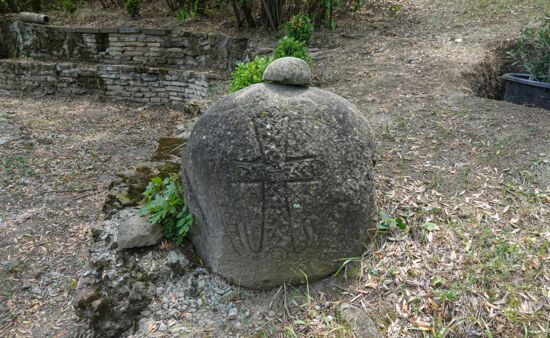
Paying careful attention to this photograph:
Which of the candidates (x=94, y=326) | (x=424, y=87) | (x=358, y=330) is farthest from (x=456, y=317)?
(x=424, y=87)

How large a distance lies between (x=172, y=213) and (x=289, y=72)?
3.95 feet

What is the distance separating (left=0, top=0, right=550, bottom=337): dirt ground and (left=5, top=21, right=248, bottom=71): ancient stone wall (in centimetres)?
136

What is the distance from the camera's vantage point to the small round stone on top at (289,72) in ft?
8.32

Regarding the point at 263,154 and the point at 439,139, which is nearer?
the point at 263,154

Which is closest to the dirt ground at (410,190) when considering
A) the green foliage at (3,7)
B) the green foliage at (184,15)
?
the green foliage at (184,15)

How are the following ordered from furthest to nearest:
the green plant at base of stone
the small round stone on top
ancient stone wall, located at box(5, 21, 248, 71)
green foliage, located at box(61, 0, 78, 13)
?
1. green foliage, located at box(61, 0, 78, 13)
2. ancient stone wall, located at box(5, 21, 248, 71)
3. the green plant at base of stone
4. the small round stone on top

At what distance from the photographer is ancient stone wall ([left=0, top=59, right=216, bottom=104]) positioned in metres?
7.72

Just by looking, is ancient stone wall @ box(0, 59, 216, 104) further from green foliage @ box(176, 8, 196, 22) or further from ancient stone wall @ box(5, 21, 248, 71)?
green foliage @ box(176, 8, 196, 22)

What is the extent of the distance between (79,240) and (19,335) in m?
1.20

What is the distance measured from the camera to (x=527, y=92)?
440 cm

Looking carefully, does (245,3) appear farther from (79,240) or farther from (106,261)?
(106,261)

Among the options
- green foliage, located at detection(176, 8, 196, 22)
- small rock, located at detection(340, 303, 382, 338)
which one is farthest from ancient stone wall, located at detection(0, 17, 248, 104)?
small rock, located at detection(340, 303, 382, 338)

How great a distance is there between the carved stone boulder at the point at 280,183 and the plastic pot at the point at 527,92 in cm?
272

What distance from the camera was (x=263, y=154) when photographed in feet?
7.70
